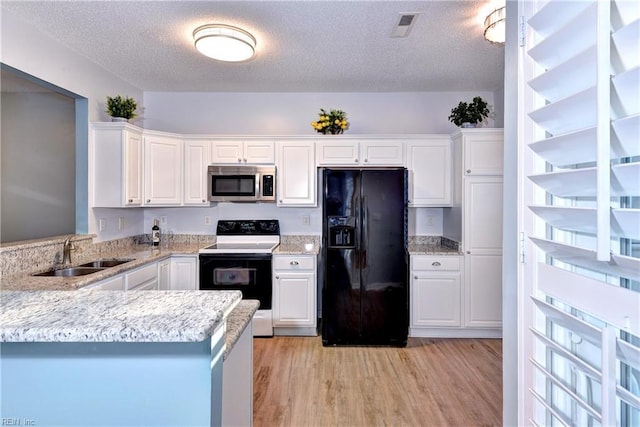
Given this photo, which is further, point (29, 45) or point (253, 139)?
point (253, 139)

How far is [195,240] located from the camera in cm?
396

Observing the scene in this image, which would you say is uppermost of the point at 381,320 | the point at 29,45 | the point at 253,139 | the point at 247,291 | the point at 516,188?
the point at 29,45

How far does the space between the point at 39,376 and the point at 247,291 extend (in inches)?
98.6

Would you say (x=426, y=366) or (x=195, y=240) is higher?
(x=195, y=240)

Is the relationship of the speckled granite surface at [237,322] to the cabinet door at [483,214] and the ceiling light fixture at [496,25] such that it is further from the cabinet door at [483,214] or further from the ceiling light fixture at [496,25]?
the cabinet door at [483,214]

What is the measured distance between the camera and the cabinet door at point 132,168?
124 inches

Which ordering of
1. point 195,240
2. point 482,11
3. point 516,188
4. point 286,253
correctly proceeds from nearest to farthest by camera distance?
point 516,188 → point 482,11 → point 286,253 → point 195,240

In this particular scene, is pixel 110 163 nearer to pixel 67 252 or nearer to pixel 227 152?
pixel 67 252

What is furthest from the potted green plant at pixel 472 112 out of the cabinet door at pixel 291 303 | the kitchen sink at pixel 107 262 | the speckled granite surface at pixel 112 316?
the kitchen sink at pixel 107 262

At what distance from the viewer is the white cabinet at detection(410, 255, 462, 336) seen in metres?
3.34

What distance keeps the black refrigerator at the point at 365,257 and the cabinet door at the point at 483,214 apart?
0.64 metres

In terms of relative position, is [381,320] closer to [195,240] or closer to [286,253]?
[286,253]

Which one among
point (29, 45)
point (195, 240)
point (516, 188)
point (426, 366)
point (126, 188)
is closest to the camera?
point (516, 188)

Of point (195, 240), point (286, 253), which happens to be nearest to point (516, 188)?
point (286, 253)
